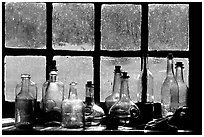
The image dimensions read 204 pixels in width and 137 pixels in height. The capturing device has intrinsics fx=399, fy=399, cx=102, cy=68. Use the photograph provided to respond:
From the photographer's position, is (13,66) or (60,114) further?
(13,66)

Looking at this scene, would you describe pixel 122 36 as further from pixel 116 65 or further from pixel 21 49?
pixel 21 49

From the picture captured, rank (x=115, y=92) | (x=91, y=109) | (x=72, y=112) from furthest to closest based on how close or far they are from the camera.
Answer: (x=115, y=92) → (x=91, y=109) → (x=72, y=112)

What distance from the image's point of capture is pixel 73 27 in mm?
1717

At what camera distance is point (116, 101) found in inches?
64.4

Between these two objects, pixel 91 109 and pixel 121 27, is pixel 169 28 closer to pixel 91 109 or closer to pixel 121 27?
pixel 121 27

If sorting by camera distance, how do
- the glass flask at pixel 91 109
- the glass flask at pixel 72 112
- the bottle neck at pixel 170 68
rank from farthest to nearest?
the bottle neck at pixel 170 68, the glass flask at pixel 91 109, the glass flask at pixel 72 112

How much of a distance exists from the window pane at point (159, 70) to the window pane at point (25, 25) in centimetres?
48

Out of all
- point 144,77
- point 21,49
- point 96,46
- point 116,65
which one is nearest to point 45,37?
point 21,49

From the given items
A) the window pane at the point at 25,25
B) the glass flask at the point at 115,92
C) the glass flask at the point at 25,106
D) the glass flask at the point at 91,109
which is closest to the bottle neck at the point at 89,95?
the glass flask at the point at 91,109

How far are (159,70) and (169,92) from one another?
0.38 feet

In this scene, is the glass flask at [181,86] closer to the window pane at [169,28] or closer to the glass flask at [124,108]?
the window pane at [169,28]

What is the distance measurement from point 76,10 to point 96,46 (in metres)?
0.18

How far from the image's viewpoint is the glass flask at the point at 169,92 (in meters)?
1.61

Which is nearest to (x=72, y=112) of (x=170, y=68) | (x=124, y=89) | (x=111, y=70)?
(x=124, y=89)
